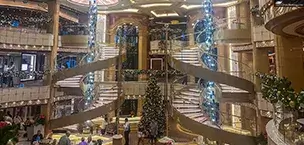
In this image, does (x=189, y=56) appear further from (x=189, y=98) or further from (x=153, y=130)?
(x=153, y=130)

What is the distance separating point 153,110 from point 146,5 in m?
7.49

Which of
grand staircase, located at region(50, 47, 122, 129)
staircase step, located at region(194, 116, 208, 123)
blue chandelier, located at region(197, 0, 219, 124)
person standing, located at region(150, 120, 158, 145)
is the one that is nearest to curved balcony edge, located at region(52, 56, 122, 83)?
grand staircase, located at region(50, 47, 122, 129)

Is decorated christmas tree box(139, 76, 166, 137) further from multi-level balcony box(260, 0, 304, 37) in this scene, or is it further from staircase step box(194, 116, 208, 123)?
multi-level balcony box(260, 0, 304, 37)

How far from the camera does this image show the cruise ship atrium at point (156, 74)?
8633 mm

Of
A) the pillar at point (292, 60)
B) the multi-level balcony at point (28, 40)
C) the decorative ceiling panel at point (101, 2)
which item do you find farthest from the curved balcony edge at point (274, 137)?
the decorative ceiling panel at point (101, 2)

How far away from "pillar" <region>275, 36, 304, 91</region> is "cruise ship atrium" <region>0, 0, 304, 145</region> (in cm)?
3

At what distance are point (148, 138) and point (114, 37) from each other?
28.3ft

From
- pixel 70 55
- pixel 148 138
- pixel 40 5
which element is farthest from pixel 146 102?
pixel 40 5

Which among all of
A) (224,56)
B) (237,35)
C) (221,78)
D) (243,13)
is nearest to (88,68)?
(221,78)

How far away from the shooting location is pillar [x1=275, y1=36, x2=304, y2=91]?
28.3 feet

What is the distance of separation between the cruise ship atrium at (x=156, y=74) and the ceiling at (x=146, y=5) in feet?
0.21

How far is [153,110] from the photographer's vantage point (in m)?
11.0

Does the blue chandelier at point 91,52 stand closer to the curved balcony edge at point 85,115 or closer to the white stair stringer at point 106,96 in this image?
the white stair stringer at point 106,96

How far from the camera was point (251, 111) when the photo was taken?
13.3m
